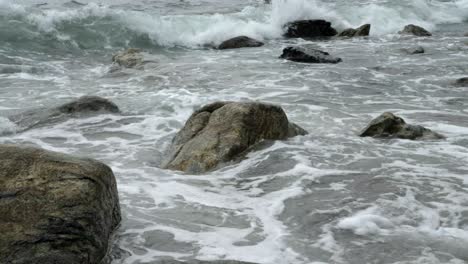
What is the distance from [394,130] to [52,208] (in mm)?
4892

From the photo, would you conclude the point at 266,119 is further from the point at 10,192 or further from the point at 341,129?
the point at 10,192

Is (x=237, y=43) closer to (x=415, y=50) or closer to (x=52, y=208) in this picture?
(x=415, y=50)

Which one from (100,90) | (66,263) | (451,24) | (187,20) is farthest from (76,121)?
(451,24)

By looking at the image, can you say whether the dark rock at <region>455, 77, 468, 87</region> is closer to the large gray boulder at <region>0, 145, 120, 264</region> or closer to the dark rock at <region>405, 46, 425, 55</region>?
the dark rock at <region>405, 46, 425, 55</region>

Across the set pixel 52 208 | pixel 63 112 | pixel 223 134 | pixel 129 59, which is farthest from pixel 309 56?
pixel 52 208

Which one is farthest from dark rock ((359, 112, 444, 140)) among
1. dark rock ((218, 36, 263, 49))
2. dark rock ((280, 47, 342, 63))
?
dark rock ((218, 36, 263, 49))

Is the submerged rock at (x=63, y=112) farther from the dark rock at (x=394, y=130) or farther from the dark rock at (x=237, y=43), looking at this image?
the dark rock at (x=237, y=43)

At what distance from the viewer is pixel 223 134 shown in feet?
21.0

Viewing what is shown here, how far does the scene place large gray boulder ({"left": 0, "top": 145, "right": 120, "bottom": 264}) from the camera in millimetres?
3385

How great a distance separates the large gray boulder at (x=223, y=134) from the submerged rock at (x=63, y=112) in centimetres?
230

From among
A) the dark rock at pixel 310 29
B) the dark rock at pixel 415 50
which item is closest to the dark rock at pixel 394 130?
the dark rock at pixel 415 50

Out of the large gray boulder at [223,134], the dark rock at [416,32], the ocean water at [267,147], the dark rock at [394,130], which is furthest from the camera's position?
the dark rock at [416,32]

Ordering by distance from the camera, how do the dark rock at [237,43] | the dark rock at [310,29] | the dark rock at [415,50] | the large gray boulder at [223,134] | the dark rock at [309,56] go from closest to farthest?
the large gray boulder at [223,134] → the dark rock at [309,56] → the dark rock at [415,50] → the dark rock at [237,43] → the dark rock at [310,29]

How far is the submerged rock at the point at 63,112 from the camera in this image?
8.17 meters
